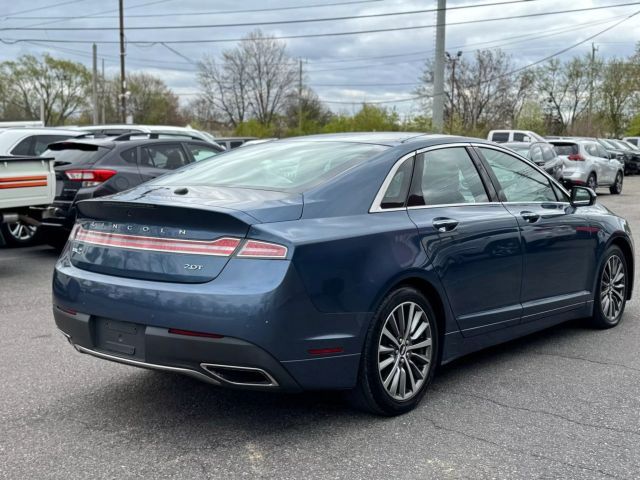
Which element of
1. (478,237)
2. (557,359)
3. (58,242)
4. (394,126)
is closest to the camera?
(478,237)

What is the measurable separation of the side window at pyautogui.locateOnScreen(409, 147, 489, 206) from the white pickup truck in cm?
569

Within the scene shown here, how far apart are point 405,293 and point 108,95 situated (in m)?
73.6

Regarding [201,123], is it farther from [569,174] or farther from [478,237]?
[478,237]

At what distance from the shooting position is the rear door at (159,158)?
10.8 meters

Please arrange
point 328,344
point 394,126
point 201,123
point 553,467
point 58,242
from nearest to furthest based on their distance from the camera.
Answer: point 553,467
point 328,344
point 58,242
point 394,126
point 201,123

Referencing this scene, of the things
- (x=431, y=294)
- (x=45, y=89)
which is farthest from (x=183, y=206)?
(x=45, y=89)

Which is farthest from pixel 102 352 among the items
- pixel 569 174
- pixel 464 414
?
pixel 569 174

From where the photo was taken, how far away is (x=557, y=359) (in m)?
5.57

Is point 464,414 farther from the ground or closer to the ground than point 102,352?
closer to the ground

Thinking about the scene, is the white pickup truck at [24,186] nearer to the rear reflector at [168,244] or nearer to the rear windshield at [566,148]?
the rear reflector at [168,244]

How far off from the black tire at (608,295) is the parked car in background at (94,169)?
6.24 meters

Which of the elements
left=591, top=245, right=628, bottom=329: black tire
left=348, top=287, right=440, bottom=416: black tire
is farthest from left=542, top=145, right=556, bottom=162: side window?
left=348, top=287, right=440, bottom=416: black tire

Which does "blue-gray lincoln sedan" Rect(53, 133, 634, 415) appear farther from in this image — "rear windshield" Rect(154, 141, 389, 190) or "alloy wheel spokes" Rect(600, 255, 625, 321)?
"alloy wheel spokes" Rect(600, 255, 625, 321)

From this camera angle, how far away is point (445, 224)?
4.64m
